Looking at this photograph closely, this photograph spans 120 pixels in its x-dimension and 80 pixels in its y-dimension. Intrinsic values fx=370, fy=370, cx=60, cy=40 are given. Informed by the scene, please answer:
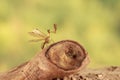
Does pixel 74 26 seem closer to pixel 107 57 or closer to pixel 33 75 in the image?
pixel 107 57

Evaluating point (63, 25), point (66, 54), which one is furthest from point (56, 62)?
point (63, 25)

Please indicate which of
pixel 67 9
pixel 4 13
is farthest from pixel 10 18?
pixel 67 9

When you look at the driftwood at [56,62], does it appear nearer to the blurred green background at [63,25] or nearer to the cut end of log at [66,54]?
the cut end of log at [66,54]

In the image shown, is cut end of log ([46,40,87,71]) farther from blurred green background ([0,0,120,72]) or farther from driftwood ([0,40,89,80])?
blurred green background ([0,0,120,72])

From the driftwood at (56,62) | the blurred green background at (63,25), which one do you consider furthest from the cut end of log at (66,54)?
the blurred green background at (63,25)

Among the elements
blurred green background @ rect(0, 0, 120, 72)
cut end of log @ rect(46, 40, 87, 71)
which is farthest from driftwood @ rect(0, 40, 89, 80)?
blurred green background @ rect(0, 0, 120, 72)
